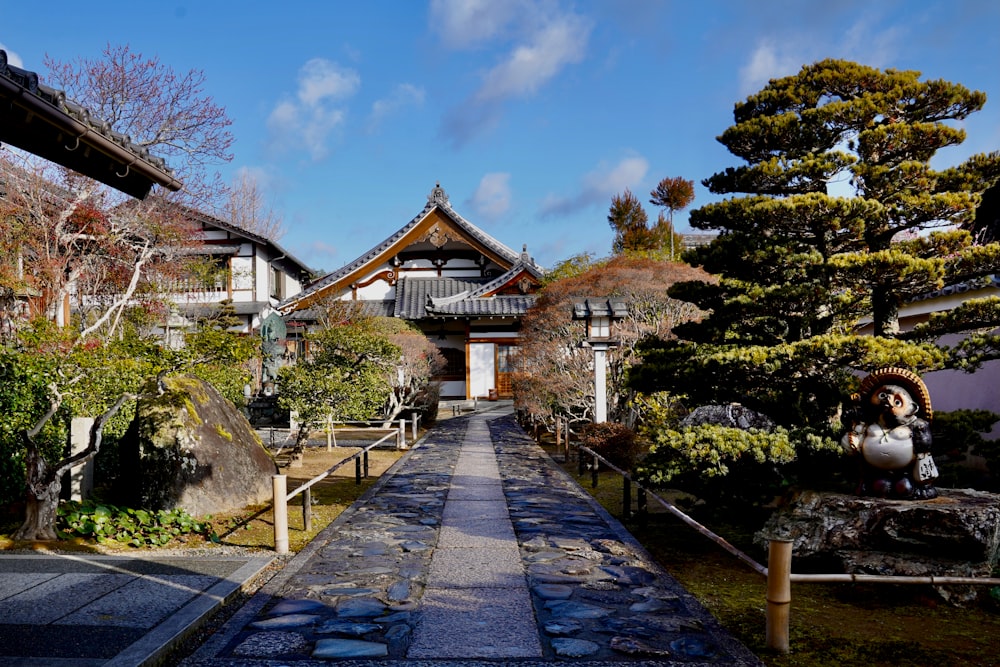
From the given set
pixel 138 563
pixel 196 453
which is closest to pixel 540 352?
pixel 196 453

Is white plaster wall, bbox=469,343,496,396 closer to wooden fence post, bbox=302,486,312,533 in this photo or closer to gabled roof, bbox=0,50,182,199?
wooden fence post, bbox=302,486,312,533

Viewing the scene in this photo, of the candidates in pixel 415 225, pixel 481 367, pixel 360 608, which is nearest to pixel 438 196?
pixel 415 225

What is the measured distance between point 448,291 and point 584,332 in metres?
15.9

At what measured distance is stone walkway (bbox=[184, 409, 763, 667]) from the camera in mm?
4344

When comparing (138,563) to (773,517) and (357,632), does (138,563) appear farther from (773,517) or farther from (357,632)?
(773,517)

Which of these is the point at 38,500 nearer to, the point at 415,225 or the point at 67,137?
the point at 67,137

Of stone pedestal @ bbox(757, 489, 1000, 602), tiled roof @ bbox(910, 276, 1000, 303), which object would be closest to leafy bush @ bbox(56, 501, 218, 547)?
stone pedestal @ bbox(757, 489, 1000, 602)

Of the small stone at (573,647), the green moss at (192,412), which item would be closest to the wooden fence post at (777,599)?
the small stone at (573,647)

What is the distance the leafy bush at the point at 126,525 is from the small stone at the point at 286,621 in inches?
109

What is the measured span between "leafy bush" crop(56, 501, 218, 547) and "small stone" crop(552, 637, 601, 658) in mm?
4464

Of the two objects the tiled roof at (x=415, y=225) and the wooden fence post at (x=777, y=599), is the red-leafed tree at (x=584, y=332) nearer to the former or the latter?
the wooden fence post at (x=777, y=599)

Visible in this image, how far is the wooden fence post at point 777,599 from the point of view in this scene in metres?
4.27

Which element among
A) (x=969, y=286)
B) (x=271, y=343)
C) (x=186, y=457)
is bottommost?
(x=186, y=457)

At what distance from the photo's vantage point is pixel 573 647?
4.41 metres
